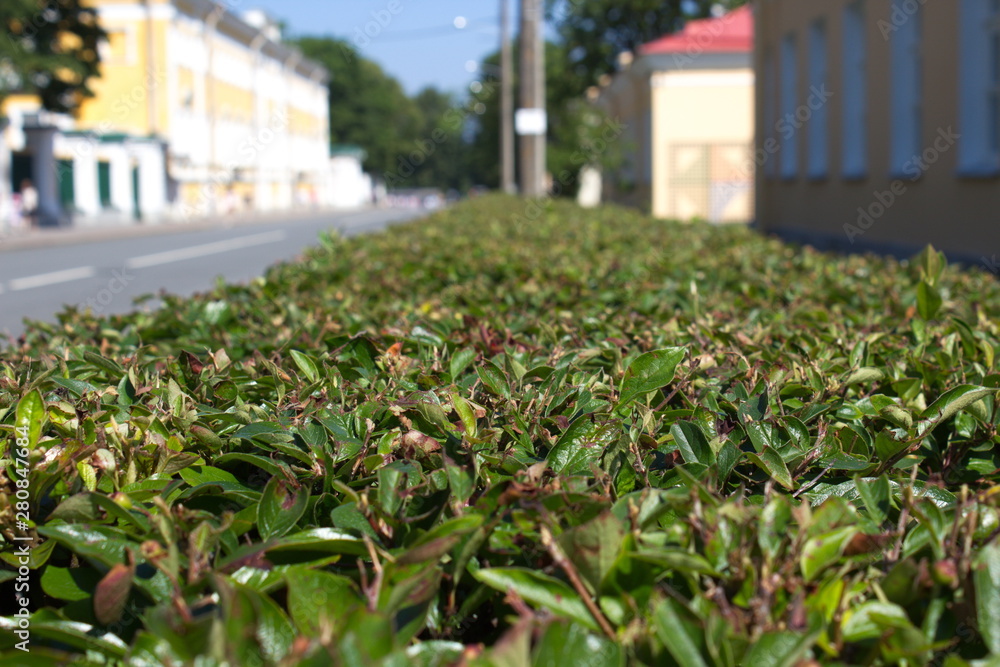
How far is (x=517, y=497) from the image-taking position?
144cm

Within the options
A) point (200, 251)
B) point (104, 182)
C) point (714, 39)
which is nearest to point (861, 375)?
point (200, 251)

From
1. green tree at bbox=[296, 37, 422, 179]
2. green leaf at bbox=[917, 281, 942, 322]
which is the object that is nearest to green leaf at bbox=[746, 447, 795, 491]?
green leaf at bbox=[917, 281, 942, 322]

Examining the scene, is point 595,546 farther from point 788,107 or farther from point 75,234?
point 75,234

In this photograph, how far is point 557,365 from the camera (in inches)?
97.8

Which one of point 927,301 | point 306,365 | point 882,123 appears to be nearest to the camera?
point 306,365

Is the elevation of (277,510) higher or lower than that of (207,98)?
lower

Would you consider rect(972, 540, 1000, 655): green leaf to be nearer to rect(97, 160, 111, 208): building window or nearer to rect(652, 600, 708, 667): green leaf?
rect(652, 600, 708, 667): green leaf

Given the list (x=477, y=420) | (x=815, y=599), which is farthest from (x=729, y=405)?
(x=815, y=599)

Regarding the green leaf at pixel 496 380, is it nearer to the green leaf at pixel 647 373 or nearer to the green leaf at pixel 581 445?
the green leaf at pixel 647 373

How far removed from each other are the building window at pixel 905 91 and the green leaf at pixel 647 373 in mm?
13826

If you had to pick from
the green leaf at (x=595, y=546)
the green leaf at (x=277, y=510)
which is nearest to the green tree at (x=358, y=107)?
the green leaf at (x=277, y=510)

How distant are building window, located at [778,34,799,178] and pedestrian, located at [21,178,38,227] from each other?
2526 cm

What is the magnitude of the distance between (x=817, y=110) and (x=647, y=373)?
61.7 ft

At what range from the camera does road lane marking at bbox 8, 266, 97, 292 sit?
17047 millimetres
